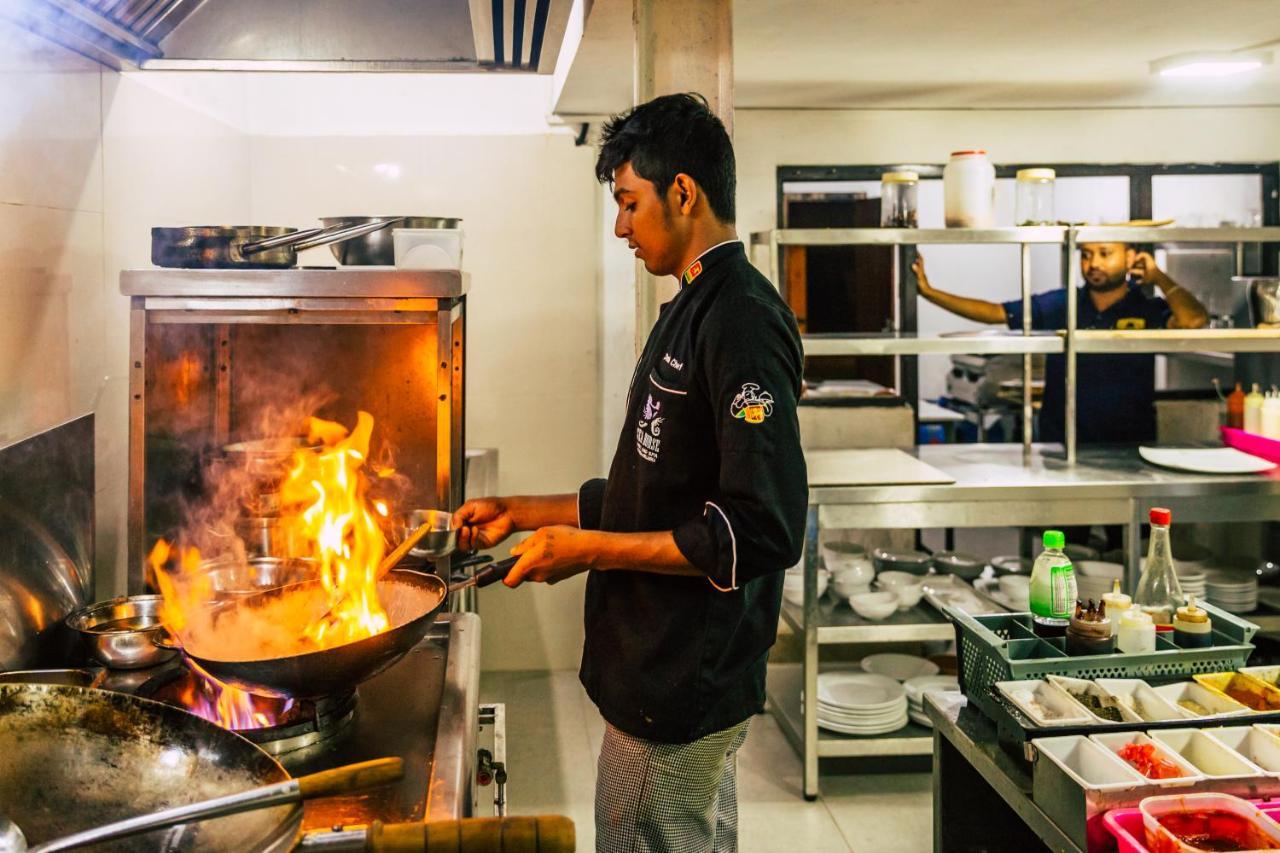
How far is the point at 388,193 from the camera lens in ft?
15.0

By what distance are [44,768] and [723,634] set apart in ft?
3.47

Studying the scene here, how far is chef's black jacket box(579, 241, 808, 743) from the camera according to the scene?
1.76 metres

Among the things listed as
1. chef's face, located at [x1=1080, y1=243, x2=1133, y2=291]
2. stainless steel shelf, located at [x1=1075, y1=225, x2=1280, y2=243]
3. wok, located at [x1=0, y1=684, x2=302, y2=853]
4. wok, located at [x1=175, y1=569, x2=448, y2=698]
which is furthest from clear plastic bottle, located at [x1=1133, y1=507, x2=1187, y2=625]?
chef's face, located at [x1=1080, y1=243, x2=1133, y2=291]

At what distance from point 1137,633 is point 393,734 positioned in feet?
5.07

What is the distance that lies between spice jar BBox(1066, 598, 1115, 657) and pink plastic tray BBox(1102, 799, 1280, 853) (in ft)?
1.65

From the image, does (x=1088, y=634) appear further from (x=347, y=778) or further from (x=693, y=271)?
(x=347, y=778)

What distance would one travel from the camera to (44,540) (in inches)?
78.8

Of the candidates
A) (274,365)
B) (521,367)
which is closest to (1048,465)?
(521,367)

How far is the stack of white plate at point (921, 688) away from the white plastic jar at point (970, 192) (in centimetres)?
167

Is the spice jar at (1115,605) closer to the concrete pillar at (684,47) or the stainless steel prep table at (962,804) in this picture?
the stainless steel prep table at (962,804)

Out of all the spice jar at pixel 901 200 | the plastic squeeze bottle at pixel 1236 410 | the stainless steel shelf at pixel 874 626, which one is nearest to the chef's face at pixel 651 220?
the stainless steel shelf at pixel 874 626

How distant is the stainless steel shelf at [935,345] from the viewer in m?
3.76

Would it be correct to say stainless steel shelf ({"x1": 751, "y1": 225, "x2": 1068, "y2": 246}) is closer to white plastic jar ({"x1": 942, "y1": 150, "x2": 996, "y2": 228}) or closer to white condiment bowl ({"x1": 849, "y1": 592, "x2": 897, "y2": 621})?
white plastic jar ({"x1": 942, "y1": 150, "x2": 996, "y2": 228})

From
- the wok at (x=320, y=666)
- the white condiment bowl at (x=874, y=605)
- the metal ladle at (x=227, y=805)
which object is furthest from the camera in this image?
the white condiment bowl at (x=874, y=605)
